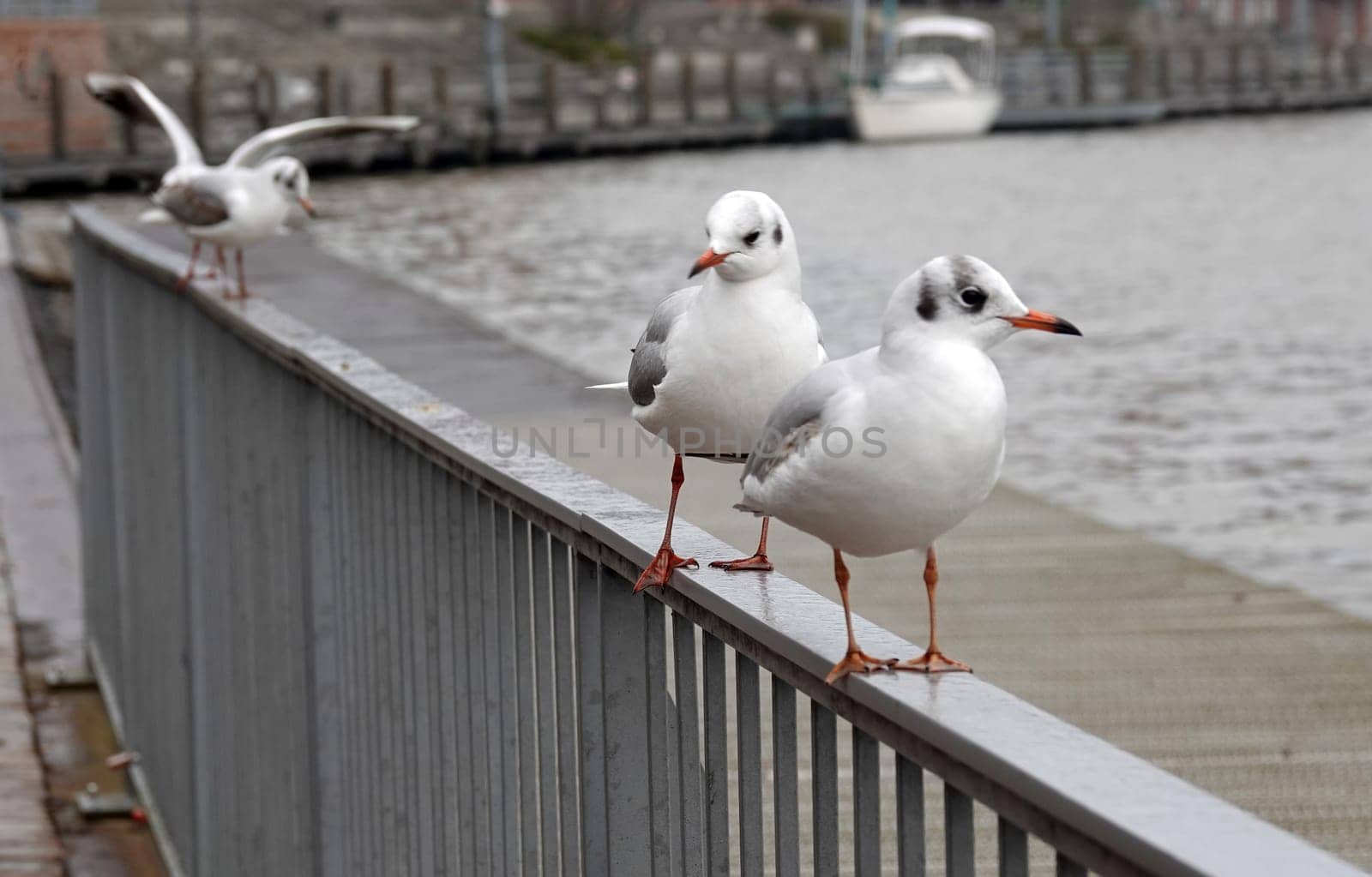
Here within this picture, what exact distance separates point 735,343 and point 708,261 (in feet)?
0.47

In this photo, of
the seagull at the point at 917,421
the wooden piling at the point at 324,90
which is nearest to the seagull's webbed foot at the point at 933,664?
the seagull at the point at 917,421

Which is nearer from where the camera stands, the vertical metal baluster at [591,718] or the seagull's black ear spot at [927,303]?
the seagull's black ear spot at [927,303]

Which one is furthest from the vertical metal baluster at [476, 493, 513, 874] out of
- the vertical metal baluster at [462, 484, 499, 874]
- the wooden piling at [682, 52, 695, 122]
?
the wooden piling at [682, 52, 695, 122]

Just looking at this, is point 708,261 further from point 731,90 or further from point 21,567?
point 731,90

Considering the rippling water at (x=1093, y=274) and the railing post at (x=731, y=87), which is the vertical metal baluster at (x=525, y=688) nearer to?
the rippling water at (x=1093, y=274)

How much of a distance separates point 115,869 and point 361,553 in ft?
7.83

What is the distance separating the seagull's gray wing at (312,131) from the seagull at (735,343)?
2082mm

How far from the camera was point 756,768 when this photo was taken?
206cm

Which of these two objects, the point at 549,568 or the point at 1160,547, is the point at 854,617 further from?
the point at 1160,547

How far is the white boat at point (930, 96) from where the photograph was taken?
178ft

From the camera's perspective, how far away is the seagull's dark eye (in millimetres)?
1697

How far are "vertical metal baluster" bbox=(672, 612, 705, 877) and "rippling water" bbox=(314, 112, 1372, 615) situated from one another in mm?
6610

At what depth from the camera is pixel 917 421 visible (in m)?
1.68

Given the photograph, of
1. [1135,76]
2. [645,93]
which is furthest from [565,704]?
[1135,76]
